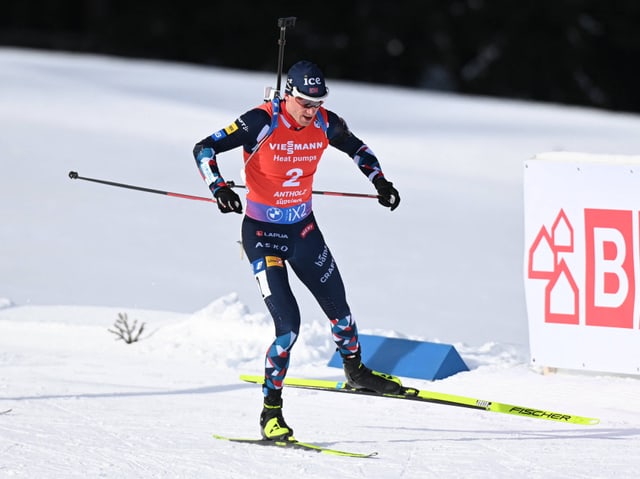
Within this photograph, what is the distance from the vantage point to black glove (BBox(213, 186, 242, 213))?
6.03 metres

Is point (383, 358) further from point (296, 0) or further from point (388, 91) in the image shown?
point (296, 0)

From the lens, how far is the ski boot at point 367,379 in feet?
22.2

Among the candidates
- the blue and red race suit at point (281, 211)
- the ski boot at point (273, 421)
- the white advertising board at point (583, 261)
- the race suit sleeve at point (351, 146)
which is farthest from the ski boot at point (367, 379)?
the white advertising board at point (583, 261)

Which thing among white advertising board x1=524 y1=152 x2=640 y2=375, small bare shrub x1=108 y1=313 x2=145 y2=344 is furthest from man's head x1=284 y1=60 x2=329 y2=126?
small bare shrub x1=108 y1=313 x2=145 y2=344

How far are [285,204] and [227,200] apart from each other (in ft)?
1.67

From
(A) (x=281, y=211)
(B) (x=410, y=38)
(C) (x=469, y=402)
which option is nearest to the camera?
(A) (x=281, y=211)

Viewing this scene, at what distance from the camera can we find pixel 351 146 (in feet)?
22.4

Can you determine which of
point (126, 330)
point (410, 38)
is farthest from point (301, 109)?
point (410, 38)

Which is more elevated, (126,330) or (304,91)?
(304,91)

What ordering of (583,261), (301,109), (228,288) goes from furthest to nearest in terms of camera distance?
1. (228,288)
2. (583,261)
3. (301,109)

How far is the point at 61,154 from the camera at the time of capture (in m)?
15.5

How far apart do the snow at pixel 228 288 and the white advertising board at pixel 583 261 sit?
0.70 ft

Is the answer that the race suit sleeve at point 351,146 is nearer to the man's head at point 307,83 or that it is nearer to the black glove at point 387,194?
the black glove at point 387,194

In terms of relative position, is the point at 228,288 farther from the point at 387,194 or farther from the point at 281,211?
the point at 281,211
